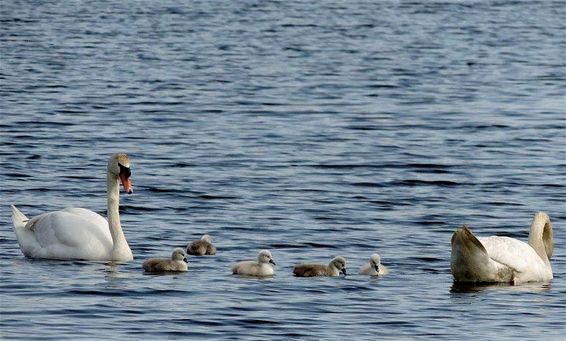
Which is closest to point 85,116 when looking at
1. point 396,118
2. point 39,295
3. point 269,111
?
point 269,111

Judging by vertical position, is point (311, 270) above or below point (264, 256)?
below

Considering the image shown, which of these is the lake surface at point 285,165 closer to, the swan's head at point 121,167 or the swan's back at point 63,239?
the swan's back at point 63,239

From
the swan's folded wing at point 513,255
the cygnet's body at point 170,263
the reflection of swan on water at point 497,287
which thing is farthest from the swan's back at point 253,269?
the swan's folded wing at point 513,255

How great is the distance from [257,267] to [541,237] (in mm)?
3298

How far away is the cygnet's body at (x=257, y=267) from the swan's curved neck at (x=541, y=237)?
2869 millimetres

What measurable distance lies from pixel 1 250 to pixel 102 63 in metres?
23.3

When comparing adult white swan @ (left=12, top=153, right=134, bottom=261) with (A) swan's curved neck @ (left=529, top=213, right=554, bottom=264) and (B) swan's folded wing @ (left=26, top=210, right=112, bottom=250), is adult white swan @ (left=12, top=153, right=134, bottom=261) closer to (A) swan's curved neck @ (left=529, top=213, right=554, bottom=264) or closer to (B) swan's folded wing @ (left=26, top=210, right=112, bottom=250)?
(B) swan's folded wing @ (left=26, top=210, right=112, bottom=250)

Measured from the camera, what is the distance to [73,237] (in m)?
18.1

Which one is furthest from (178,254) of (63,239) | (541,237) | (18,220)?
(541,237)

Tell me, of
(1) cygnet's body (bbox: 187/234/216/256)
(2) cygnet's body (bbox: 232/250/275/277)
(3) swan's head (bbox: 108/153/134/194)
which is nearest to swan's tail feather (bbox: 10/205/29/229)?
(3) swan's head (bbox: 108/153/134/194)

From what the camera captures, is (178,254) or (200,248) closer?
(178,254)

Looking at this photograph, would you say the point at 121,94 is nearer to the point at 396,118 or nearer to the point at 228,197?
the point at 396,118

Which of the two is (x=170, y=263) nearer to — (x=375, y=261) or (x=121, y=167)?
(x=375, y=261)

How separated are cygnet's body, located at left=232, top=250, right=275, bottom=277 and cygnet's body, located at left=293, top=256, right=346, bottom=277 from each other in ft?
0.90
